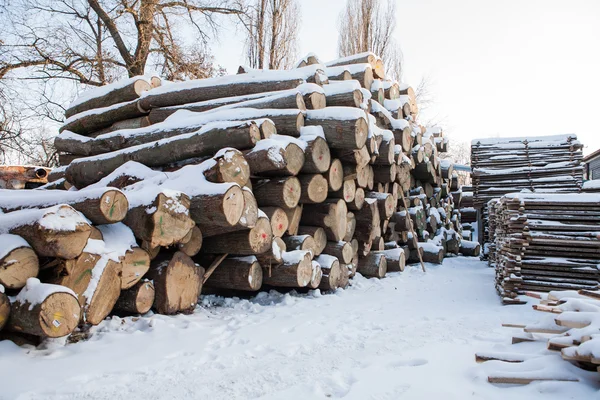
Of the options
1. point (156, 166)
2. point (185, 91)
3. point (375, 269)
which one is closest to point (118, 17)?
point (185, 91)

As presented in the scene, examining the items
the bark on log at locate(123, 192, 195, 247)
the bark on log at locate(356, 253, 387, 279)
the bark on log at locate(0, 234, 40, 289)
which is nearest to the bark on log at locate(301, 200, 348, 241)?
the bark on log at locate(356, 253, 387, 279)

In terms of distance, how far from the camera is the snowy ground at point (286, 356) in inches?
119

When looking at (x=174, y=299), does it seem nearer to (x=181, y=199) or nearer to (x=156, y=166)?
(x=181, y=199)

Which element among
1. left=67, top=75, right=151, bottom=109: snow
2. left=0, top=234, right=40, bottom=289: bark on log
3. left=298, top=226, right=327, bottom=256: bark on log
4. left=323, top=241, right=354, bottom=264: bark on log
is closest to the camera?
left=0, top=234, right=40, bottom=289: bark on log

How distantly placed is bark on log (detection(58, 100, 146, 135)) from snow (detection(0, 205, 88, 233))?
515 centimetres

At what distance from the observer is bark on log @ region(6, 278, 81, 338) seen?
3.51m

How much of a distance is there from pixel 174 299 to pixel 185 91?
4565mm

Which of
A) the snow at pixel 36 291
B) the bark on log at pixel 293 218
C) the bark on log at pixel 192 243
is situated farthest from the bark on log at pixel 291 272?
the snow at pixel 36 291

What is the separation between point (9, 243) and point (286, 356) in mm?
2515

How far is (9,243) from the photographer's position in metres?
3.71

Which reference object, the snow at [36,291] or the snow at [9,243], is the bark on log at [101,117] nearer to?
the snow at [9,243]

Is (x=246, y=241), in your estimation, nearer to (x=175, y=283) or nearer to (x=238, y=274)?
(x=238, y=274)

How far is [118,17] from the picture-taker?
17141 mm

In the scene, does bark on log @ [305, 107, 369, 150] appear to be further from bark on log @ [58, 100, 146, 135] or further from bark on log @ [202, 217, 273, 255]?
bark on log @ [58, 100, 146, 135]
